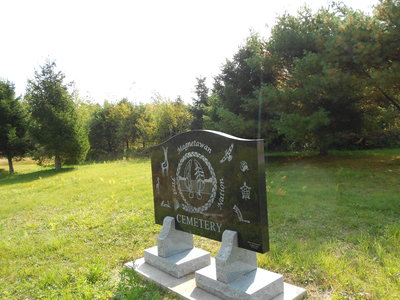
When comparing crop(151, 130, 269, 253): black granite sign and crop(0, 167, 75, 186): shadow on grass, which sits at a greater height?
crop(151, 130, 269, 253): black granite sign

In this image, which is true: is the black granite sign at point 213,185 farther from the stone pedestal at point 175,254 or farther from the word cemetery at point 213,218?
the stone pedestal at point 175,254

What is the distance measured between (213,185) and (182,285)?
1.23m

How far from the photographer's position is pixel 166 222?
417 cm

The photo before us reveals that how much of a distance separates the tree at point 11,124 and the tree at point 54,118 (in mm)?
2590

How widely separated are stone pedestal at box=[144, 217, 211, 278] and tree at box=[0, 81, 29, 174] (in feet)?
55.6

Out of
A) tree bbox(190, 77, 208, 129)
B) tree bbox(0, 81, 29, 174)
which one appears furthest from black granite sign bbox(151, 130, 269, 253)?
tree bbox(190, 77, 208, 129)

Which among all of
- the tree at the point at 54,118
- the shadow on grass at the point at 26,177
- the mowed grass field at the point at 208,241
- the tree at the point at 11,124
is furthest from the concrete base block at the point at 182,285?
the tree at the point at 11,124

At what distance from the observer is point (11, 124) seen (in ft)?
62.3

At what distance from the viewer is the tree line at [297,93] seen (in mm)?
9336

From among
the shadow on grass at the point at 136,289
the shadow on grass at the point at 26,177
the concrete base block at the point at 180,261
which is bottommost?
the shadow on grass at the point at 26,177

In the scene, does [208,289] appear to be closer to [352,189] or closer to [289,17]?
[352,189]

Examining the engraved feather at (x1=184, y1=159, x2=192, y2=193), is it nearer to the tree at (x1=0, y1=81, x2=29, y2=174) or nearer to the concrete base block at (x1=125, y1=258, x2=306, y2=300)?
the concrete base block at (x1=125, y1=258, x2=306, y2=300)

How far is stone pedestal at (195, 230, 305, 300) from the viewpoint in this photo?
3.08m

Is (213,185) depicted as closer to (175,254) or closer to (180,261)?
(180,261)
